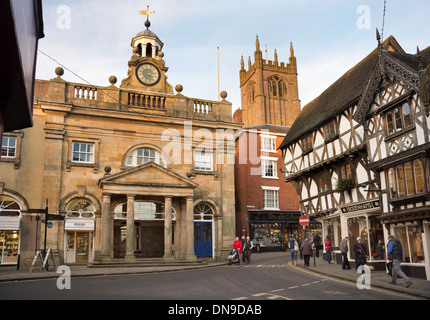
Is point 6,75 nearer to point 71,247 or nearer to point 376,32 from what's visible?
point 376,32

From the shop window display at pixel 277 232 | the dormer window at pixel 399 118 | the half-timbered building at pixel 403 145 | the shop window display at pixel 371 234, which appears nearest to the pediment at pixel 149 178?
the shop window display at pixel 371 234

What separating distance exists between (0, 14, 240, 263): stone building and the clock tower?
0.24 feet

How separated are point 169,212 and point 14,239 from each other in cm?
872

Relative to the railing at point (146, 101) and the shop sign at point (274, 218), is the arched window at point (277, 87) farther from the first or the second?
the railing at point (146, 101)

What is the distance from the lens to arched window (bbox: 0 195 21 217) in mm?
22688

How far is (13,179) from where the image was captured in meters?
23.2

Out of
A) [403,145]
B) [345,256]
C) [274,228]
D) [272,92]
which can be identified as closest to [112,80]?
[345,256]

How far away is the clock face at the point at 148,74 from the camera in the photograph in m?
29.3

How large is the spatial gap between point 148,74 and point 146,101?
3083mm

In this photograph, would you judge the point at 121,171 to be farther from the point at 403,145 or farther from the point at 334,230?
the point at 403,145

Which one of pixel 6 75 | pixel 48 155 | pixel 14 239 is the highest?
pixel 48 155

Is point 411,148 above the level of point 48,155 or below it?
below

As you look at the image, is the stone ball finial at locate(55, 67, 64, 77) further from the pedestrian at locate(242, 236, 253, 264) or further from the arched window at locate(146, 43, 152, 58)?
the pedestrian at locate(242, 236, 253, 264)
